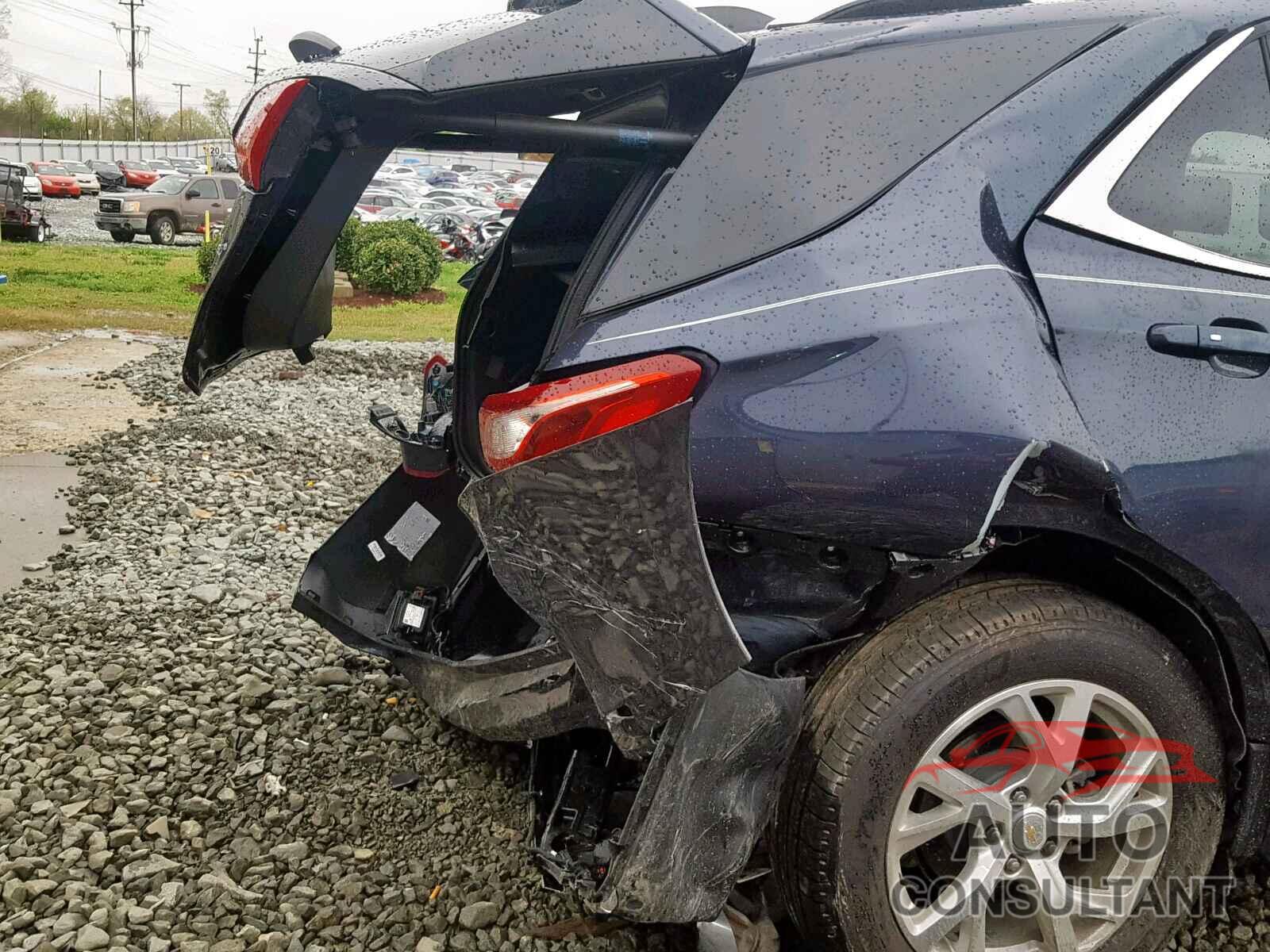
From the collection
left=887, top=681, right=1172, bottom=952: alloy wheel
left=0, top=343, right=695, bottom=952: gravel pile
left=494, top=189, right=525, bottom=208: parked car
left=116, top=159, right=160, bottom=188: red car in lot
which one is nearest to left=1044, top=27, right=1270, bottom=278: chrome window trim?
left=887, top=681, right=1172, bottom=952: alloy wheel

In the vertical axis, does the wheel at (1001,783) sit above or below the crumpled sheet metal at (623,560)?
below

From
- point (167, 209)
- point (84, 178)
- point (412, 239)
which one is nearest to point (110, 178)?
point (84, 178)

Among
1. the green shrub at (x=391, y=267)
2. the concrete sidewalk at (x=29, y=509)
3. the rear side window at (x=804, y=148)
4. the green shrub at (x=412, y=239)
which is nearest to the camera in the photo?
the rear side window at (x=804, y=148)

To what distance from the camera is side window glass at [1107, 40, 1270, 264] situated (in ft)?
6.59

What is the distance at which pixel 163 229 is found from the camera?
25.9m

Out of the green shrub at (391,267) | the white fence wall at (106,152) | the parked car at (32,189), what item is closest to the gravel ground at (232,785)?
the green shrub at (391,267)

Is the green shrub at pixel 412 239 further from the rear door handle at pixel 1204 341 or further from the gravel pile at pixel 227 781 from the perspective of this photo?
the rear door handle at pixel 1204 341

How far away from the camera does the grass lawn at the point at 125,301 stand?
11156 millimetres

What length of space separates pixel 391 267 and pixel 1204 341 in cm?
1380

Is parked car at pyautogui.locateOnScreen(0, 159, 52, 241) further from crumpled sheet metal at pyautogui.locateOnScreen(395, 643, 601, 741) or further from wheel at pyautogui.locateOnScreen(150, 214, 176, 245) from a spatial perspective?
crumpled sheet metal at pyautogui.locateOnScreen(395, 643, 601, 741)

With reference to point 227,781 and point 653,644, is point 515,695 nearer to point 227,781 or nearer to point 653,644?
point 653,644

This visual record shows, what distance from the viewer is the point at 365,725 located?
3.15 metres

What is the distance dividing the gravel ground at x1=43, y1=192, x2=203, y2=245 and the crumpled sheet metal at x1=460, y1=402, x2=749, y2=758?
25964 millimetres

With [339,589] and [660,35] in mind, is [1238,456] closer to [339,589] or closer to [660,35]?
[660,35]
